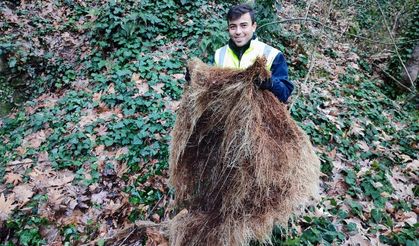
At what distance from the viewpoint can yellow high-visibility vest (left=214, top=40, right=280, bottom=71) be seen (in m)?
2.69

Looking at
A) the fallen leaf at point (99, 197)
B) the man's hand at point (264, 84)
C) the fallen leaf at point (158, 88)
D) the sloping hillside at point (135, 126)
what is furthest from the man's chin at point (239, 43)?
the fallen leaf at point (158, 88)

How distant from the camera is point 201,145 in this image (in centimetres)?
265

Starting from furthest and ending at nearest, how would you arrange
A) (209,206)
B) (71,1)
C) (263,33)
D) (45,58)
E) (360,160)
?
(71,1), (263,33), (45,58), (360,160), (209,206)

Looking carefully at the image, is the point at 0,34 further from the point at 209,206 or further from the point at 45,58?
the point at 209,206

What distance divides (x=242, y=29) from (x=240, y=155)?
115 centimetres

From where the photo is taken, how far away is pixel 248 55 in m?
2.78

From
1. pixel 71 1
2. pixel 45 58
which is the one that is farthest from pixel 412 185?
pixel 71 1

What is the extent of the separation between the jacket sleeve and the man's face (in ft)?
1.10

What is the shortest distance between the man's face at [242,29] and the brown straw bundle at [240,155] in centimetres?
49

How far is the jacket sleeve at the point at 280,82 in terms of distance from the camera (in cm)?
239

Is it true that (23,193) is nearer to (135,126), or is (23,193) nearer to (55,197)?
(55,197)

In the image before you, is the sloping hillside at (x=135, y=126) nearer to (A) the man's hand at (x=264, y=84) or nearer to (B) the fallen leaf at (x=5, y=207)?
(B) the fallen leaf at (x=5, y=207)

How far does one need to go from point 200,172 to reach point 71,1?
6.69 m

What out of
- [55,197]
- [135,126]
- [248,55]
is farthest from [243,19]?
[55,197]
